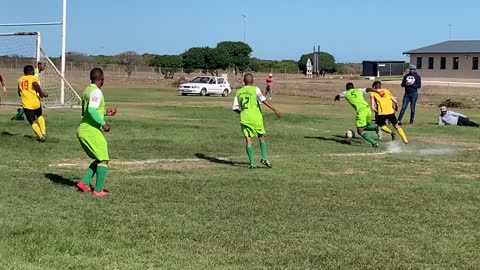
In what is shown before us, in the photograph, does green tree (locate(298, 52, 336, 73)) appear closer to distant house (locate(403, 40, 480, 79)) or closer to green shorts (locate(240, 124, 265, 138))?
distant house (locate(403, 40, 480, 79))

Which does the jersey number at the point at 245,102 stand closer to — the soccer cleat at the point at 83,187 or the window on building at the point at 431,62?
the soccer cleat at the point at 83,187

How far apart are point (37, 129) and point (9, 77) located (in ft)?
92.9

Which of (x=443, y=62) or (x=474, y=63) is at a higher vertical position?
(x=443, y=62)

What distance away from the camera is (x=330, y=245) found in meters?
6.46

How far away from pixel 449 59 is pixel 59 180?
237ft

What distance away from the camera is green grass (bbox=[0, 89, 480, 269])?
5973 mm

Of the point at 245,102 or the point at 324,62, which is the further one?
the point at 324,62

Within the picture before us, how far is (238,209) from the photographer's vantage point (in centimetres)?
810

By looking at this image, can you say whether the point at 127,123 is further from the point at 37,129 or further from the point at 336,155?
the point at 336,155

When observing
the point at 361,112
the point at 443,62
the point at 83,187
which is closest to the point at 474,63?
the point at 443,62

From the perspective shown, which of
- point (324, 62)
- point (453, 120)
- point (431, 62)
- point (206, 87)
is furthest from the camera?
point (324, 62)

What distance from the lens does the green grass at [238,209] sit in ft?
19.6

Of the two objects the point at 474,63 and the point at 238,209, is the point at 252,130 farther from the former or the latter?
the point at 474,63

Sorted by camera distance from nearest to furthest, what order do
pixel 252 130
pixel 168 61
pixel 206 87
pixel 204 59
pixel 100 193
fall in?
1. pixel 100 193
2. pixel 252 130
3. pixel 206 87
4. pixel 204 59
5. pixel 168 61
